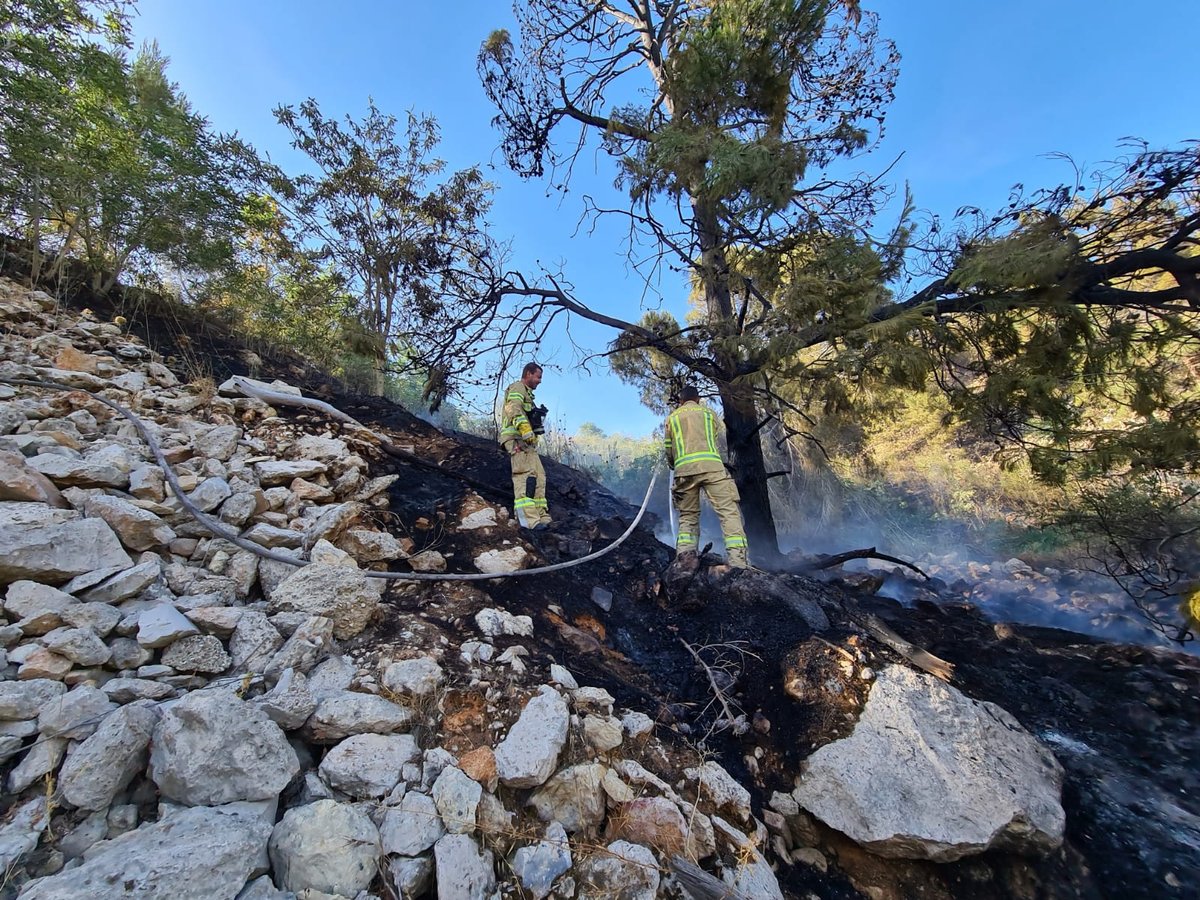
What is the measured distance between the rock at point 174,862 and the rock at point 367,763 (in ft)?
0.81

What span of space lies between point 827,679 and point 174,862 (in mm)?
2659

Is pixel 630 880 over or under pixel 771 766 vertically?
over

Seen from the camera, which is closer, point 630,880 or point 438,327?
point 630,880

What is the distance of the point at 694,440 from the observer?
4.40m

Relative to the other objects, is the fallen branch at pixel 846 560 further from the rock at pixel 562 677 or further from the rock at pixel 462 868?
the rock at pixel 462 868

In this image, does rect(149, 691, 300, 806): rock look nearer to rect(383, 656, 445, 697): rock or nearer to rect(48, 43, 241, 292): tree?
rect(383, 656, 445, 697): rock

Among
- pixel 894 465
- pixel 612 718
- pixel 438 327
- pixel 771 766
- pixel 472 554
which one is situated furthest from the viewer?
pixel 894 465

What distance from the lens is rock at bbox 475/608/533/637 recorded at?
2.40 m

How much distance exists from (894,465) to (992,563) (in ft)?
10.2

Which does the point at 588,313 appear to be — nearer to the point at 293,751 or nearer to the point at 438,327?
the point at 438,327

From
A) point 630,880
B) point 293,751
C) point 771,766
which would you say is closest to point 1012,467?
point 771,766

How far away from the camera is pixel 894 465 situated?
1133 centimetres

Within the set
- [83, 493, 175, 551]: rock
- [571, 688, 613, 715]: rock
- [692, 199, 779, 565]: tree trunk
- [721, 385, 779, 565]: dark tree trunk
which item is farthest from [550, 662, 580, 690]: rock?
[721, 385, 779, 565]: dark tree trunk

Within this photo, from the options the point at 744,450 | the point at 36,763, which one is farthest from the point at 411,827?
the point at 744,450
